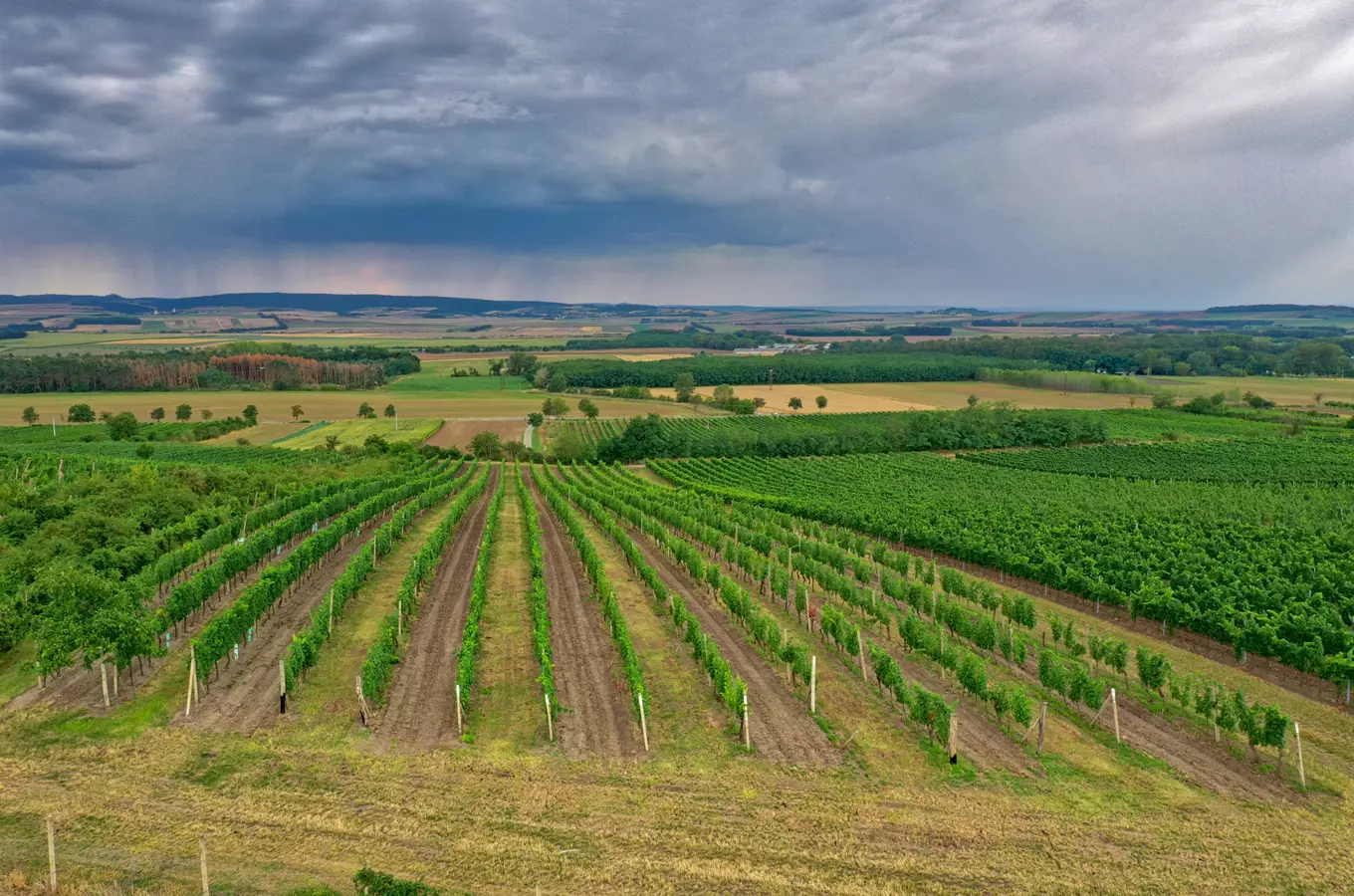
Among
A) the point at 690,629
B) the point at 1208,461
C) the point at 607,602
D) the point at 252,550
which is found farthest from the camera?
the point at 1208,461

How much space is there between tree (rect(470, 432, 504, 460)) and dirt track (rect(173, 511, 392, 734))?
65.8 m

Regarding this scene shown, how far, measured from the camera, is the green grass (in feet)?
335

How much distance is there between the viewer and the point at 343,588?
34531 millimetres

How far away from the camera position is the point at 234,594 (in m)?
35.7

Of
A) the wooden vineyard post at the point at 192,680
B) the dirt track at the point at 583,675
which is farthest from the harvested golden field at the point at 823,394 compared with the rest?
the wooden vineyard post at the point at 192,680

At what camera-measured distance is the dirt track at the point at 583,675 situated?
2242 cm

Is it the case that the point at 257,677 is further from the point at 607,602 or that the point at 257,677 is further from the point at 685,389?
the point at 685,389

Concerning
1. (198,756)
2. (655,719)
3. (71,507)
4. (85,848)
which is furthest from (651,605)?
(71,507)

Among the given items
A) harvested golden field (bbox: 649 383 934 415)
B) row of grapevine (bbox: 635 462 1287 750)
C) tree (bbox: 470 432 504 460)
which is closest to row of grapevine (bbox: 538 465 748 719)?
row of grapevine (bbox: 635 462 1287 750)

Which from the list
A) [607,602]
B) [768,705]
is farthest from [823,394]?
[768,705]

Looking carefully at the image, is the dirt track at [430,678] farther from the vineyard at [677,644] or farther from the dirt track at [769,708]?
the dirt track at [769,708]

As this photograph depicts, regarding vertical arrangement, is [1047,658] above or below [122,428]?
below

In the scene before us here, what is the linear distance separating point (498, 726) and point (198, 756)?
25.0ft

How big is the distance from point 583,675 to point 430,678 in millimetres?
4993
